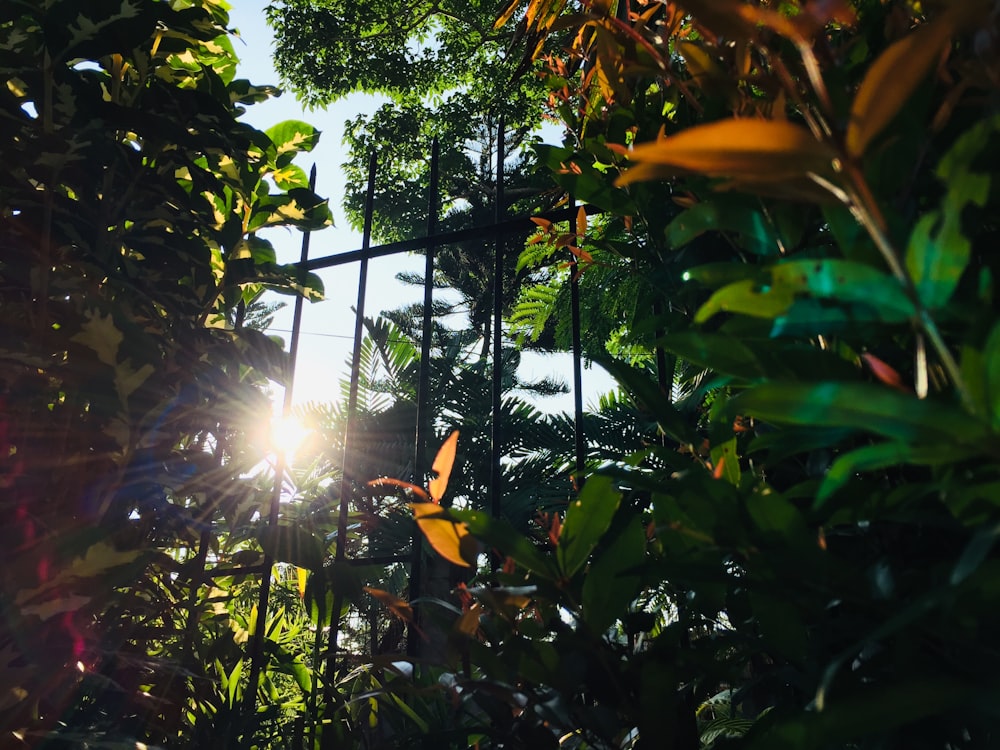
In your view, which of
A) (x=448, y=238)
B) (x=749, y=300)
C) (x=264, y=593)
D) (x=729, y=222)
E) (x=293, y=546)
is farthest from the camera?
(x=448, y=238)

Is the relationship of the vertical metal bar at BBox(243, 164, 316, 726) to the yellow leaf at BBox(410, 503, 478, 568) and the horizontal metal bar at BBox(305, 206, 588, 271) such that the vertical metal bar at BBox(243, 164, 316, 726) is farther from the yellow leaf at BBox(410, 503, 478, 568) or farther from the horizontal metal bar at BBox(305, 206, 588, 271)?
the yellow leaf at BBox(410, 503, 478, 568)

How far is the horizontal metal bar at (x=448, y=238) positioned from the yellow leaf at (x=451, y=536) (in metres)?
1.18

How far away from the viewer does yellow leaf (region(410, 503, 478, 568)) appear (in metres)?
0.73

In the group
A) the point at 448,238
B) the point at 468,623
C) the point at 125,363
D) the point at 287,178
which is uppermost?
the point at 287,178

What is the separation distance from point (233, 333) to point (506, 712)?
1.41 metres

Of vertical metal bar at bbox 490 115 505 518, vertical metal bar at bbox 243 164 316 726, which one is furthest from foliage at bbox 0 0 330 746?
vertical metal bar at bbox 490 115 505 518

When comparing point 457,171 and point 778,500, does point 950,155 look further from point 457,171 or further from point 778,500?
Answer: point 457,171

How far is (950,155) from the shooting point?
45cm

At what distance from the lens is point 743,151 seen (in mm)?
403

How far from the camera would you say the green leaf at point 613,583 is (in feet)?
2.39

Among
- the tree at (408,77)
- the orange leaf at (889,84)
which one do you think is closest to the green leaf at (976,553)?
the orange leaf at (889,84)

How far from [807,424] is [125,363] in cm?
125

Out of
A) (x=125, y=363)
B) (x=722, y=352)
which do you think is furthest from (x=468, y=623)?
(x=125, y=363)

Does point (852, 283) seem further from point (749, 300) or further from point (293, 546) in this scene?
point (293, 546)
